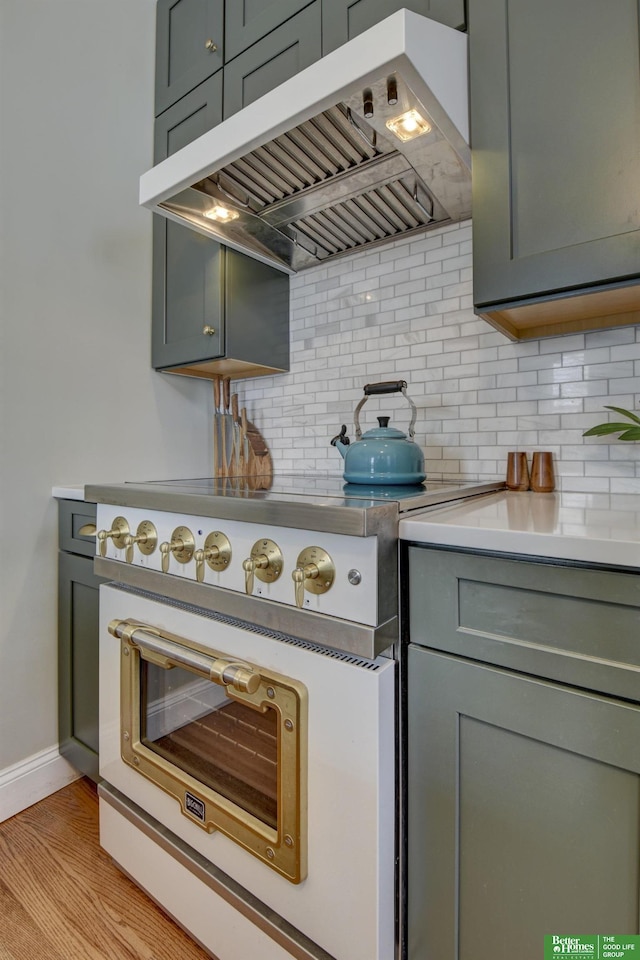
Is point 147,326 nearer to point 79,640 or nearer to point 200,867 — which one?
point 79,640

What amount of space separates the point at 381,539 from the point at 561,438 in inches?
31.9

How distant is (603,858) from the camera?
648 millimetres

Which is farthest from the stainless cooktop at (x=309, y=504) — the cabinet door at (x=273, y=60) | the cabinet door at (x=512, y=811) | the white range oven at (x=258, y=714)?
the cabinet door at (x=273, y=60)

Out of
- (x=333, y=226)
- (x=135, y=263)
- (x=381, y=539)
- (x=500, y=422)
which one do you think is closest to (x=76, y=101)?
(x=135, y=263)

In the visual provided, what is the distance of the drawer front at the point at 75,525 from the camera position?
1.45 metres

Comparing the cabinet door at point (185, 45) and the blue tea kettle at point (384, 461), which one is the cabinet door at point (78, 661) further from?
the cabinet door at point (185, 45)

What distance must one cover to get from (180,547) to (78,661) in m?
0.81

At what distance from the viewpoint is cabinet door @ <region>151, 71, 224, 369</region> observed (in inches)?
65.7

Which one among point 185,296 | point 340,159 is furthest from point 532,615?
point 185,296

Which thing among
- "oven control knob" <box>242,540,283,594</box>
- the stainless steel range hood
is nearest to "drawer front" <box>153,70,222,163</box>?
the stainless steel range hood

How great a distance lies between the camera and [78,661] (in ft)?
4.96

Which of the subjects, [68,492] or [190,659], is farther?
[68,492]

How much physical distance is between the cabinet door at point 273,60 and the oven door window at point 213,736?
164cm

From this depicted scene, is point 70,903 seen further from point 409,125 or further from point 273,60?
point 273,60
